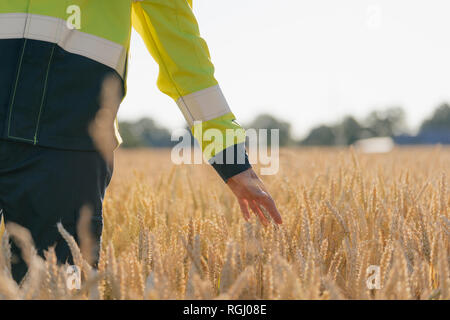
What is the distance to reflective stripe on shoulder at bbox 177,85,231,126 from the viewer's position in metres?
1.21

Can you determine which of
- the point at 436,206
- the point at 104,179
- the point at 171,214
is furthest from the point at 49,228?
the point at 436,206

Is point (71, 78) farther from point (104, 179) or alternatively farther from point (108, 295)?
point (108, 295)

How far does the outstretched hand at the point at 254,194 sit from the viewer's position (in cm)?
116

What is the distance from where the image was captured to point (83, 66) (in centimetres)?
114

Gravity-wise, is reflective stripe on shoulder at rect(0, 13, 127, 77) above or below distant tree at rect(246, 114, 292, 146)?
below

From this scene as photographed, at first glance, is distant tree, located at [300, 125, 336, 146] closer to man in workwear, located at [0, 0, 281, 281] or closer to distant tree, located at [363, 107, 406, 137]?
distant tree, located at [363, 107, 406, 137]

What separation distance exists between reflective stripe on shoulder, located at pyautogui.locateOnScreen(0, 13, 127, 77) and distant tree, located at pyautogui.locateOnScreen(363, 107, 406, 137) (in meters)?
54.0

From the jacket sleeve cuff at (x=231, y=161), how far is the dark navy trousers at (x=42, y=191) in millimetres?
372

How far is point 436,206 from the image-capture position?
4.56ft

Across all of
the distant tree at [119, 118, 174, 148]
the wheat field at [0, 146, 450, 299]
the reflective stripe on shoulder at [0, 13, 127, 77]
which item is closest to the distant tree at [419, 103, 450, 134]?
the distant tree at [119, 118, 174, 148]

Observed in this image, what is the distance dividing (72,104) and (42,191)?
242 mm

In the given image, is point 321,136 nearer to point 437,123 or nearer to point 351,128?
point 351,128

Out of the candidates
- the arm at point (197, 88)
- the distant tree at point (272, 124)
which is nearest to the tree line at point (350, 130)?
the distant tree at point (272, 124)
